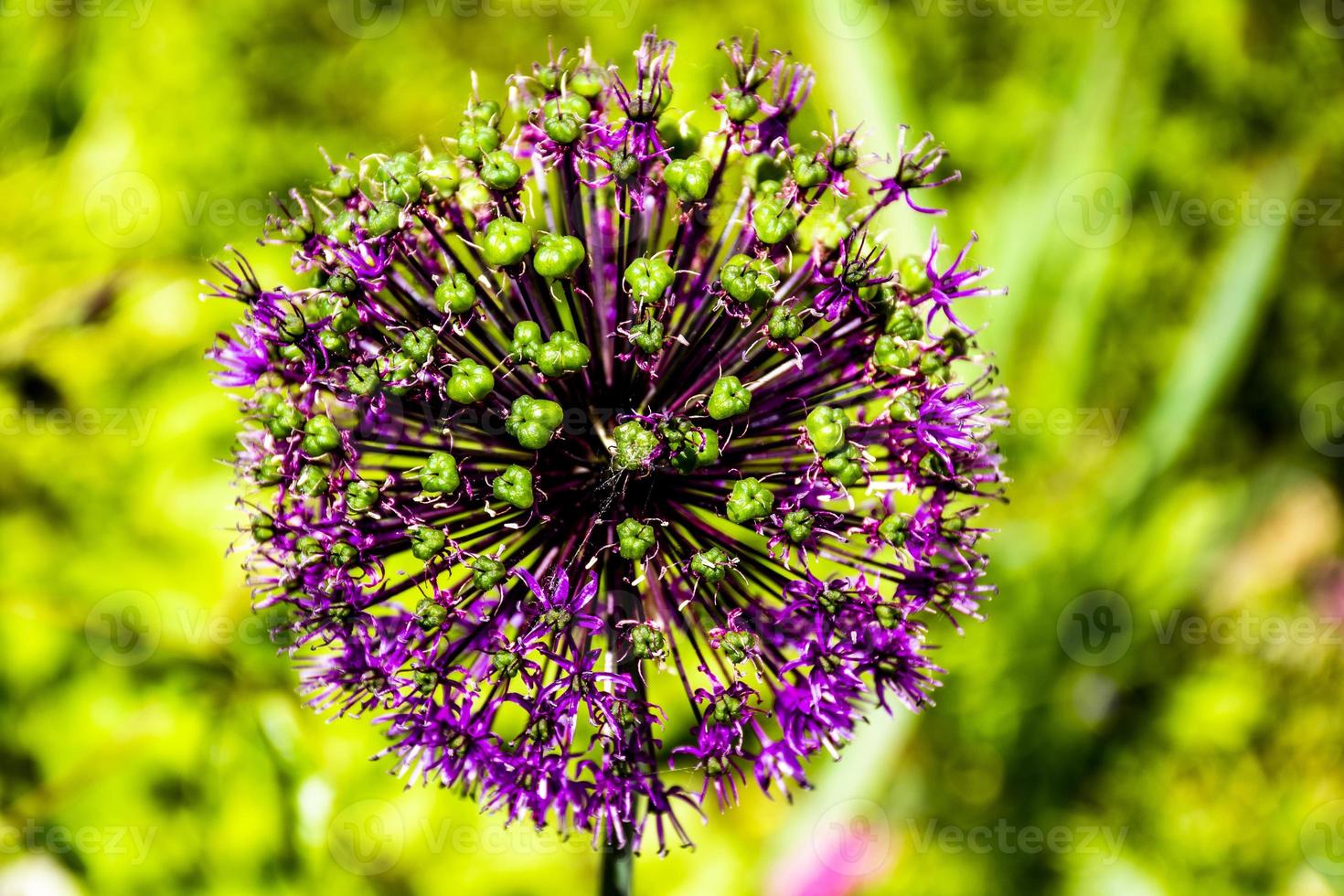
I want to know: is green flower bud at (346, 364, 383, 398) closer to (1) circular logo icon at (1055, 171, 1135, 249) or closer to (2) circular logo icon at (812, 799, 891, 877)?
(2) circular logo icon at (812, 799, 891, 877)

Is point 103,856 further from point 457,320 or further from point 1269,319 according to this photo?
point 1269,319

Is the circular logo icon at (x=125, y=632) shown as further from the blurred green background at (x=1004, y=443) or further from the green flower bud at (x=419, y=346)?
the green flower bud at (x=419, y=346)

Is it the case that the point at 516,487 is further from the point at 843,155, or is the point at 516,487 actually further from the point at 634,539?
the point at 843,155

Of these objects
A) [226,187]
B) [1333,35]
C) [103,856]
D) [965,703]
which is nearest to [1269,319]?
[1333,35]

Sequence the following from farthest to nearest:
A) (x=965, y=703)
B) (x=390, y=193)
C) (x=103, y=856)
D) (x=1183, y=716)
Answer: (x=1183, y=716)
(x=965, y=703)
(x=103, y=856)
(x=390, y=193)

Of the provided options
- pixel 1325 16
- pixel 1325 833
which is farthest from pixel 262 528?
pixel 1325 16

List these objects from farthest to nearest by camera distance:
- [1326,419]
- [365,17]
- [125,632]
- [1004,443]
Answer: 1. [1326,419]
2. [365,17]
3. [1004,443]
4. [125,632]
